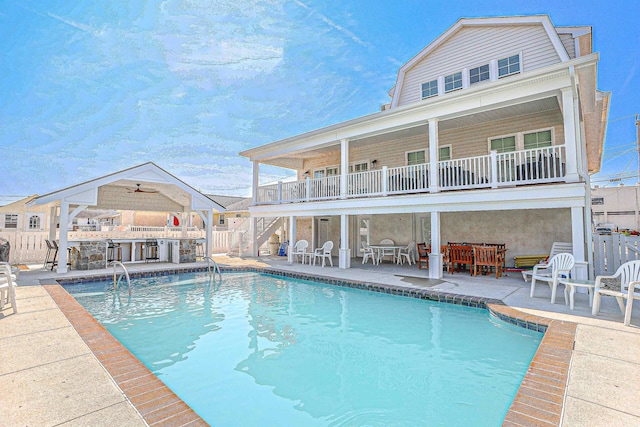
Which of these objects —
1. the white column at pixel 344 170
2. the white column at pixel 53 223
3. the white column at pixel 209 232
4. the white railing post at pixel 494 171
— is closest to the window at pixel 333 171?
the white column at pixel 344 170

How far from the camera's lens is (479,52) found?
11266 mm

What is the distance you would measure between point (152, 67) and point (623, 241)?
35793 mm

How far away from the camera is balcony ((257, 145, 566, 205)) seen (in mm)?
8062

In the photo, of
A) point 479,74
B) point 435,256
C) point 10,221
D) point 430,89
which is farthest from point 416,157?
point 10,221

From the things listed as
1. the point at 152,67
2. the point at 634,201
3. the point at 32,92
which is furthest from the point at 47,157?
the point at 634,201

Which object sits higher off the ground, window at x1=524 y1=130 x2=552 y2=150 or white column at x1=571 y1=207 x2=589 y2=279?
window at x1=524 y1=130 x2=552 y2=150

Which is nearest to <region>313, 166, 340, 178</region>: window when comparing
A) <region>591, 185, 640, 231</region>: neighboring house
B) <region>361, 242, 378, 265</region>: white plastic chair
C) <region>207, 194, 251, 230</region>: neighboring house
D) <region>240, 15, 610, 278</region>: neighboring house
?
<region>240, 15, 610, 278</region>: neighboring house

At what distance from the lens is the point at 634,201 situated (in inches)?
1358

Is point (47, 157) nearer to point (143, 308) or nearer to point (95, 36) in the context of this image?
point (95, 36)

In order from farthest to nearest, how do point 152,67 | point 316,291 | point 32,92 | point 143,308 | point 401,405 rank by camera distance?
1. point 32,92
2. point 152,67
3. point 316,291
4. point 143,308
5. point 401,405

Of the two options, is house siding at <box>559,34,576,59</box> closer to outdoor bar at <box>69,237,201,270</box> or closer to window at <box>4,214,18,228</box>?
outdoor bar at <box>69,237,201,270</box>

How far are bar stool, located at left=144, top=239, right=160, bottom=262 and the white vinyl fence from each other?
49.2 feet

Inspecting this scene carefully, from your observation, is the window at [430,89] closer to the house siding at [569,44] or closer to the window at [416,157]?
the window at [416,157]

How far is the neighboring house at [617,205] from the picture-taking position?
1357 inches
